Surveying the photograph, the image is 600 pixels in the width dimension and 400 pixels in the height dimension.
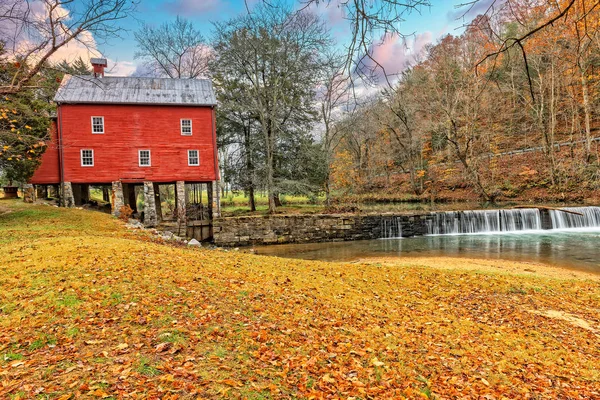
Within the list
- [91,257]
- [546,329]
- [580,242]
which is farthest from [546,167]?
[91,257]

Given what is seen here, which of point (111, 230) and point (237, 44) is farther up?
point (237, 44)

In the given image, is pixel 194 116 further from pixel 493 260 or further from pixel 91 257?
pixel 493 260

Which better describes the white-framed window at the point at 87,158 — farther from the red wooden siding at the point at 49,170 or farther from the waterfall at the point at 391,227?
the waterfall at the point at 391,227

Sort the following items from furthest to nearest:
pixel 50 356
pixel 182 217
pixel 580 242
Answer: pixel 182 217 → pixel 580 242 → pixel 50 356

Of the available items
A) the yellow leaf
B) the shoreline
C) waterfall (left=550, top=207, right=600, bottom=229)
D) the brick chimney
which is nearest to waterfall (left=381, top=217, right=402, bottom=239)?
the shoreline

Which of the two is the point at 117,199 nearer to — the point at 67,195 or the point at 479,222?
the point at 67,195

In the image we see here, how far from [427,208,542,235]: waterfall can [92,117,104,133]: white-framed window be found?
73.2 ft

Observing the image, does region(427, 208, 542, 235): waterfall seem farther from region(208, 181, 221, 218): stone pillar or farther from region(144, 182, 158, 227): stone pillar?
region(144, 182, 158, 227): stone pillar

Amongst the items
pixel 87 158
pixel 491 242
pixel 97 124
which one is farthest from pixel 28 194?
pixel 491 242

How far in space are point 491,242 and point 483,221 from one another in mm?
4275

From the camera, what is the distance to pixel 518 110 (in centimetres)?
3934

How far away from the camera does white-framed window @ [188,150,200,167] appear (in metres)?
22.5

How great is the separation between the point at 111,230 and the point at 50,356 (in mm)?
11098

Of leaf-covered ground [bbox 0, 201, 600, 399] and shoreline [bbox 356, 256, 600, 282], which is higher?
leaf-covered ground [bbox 0, 201, 600, 399]
